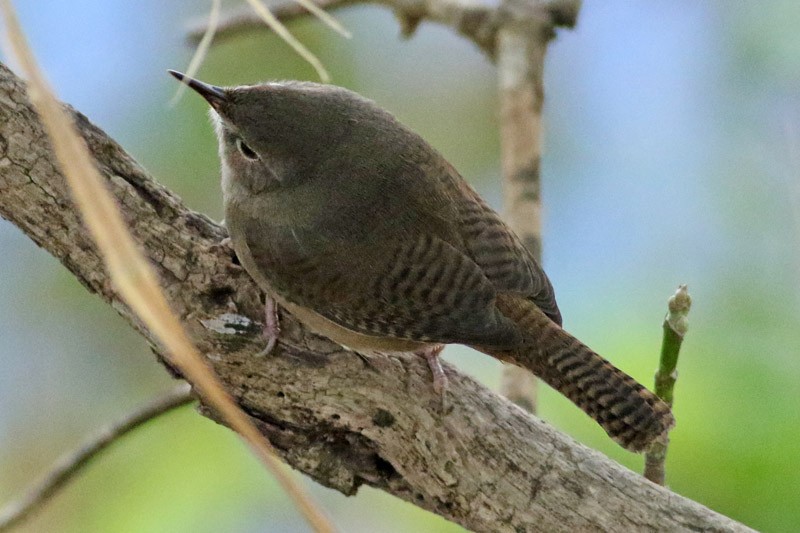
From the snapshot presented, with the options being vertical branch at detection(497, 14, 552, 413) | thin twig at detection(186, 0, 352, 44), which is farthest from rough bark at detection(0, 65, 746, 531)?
thin twig at detection(186, 0, 352, 44)

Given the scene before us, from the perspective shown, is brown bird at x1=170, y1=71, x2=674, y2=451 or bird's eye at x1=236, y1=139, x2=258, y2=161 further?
bird's eye at x1=236, y1=139, x2=258, y2=161

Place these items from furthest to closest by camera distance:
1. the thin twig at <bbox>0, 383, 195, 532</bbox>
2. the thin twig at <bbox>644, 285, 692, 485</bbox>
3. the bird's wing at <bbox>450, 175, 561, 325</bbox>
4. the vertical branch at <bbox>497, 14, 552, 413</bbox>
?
the vertical branch at <bbox>497, 14, 552, 413</bbox> < the thin twig at <bbox>0, 383, 195, 532</bbox> < the bird's wing at <bbox>450, 175, 561, 325</bbox> < the thin twig at <bbox>644, 285, 692, 485</bbox>

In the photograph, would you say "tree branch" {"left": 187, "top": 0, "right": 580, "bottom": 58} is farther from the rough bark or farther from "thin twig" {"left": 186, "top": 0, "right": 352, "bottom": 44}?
the rough bark

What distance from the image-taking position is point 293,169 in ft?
9.25

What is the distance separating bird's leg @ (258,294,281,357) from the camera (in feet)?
7.57

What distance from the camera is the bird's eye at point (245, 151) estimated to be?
282 cm

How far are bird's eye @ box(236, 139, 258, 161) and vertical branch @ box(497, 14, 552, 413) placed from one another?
1010 millimetres

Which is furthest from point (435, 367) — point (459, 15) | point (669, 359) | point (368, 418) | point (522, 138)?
point (459, 15)

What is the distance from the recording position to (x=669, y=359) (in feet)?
7.89

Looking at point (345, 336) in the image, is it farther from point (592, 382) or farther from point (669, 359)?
point (669, 359)

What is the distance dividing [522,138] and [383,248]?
1095 mm

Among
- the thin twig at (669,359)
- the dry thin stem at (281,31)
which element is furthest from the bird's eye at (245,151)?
the thin twig at (669,359)

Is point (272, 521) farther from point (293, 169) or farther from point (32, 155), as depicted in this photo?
point (32, 155)

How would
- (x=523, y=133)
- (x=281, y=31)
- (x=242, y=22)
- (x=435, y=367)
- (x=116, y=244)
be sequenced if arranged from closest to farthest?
1. (x=116, y=244)
2. (x=281, y=31)
3. (x=435, y=367)
4. (x=523, y=133)
5. (x=242, y=22)
